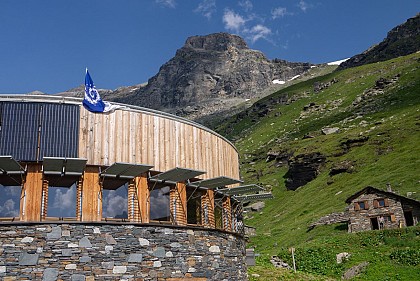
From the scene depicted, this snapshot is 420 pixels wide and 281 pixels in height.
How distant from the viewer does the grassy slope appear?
197 feet

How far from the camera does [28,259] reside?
54.8 feet

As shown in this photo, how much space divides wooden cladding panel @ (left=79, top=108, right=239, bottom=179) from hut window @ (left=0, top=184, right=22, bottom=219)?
2959mm

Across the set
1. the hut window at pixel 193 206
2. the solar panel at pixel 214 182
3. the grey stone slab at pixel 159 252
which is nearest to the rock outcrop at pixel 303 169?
the solar panel at pixel 214 182

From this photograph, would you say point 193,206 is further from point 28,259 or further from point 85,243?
point 28,259

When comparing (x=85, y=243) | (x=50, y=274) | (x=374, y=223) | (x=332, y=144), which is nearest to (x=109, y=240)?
(x=85, y=243)

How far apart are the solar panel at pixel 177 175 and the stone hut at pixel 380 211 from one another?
3563 centimetres

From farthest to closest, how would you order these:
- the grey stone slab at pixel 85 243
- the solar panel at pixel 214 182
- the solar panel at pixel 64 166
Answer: the solar panel at pixel 214 182 → the solar panel at pixel 64 166 → the grey stone slab at pixel 85 243

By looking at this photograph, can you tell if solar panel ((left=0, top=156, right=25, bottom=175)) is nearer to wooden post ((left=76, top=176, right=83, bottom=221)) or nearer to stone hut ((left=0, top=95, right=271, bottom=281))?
stone hut ((left=0, top=95, right=271, bottom=281))

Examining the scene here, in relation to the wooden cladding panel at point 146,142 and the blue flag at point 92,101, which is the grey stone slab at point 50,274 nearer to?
the wooden cladding panel at point 146,142

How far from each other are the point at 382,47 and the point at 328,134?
106240 millimetres

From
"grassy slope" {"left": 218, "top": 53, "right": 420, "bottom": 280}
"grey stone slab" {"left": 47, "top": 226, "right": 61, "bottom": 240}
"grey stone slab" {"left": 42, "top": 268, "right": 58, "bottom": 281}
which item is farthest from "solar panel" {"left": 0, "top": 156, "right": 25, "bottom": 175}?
"grassy slope" {"left": 218, "top": 53, "right": 420, "bottom": 280}

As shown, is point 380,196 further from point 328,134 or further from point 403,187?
point 328,134

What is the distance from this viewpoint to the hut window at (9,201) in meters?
17.8

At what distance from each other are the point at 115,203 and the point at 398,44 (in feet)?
603
